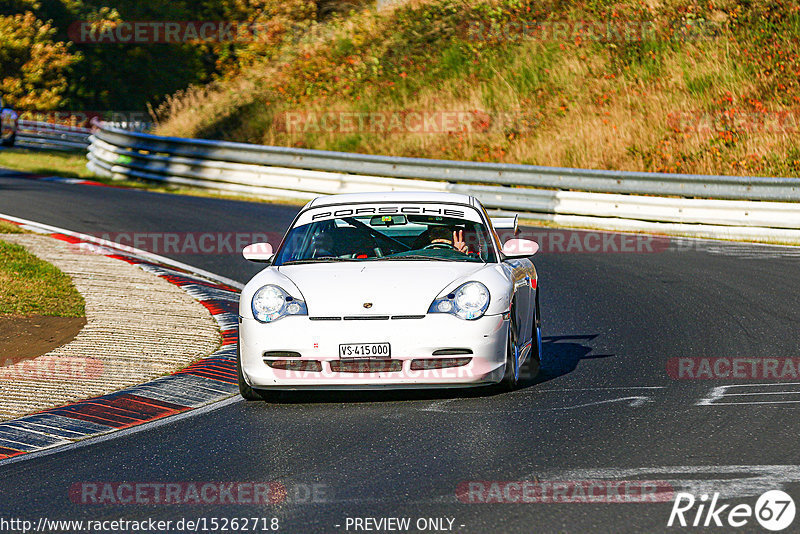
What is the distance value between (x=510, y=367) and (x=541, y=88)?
66.3ft

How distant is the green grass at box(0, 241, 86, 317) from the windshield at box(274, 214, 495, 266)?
337cm

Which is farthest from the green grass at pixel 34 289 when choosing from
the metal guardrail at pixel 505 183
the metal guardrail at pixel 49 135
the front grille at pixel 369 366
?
the metal guardrail at pixel 49 135

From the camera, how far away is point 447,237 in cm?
902

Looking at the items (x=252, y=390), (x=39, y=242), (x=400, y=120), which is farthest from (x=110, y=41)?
(x=252, y=390)

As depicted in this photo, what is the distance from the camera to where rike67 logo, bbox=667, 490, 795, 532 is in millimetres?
5020

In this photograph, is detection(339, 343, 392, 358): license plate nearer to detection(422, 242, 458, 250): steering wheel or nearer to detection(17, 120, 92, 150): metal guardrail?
detection(422, 242, 458, 250): steering wheel

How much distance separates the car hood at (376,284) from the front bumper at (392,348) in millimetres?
91

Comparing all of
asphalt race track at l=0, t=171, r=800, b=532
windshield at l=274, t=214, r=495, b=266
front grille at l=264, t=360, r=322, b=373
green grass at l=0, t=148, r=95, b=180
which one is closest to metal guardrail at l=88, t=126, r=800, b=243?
green grass at l=0, t=148, r=95, b=180

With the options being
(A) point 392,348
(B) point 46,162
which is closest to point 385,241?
(A) point 392,348

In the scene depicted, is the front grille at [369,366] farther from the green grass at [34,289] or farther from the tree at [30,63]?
the tree at [30,63]

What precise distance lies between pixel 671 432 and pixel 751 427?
474 millimetres

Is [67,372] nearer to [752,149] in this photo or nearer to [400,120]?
[752,149]

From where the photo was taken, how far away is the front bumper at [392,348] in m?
7.63

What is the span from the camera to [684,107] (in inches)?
946
